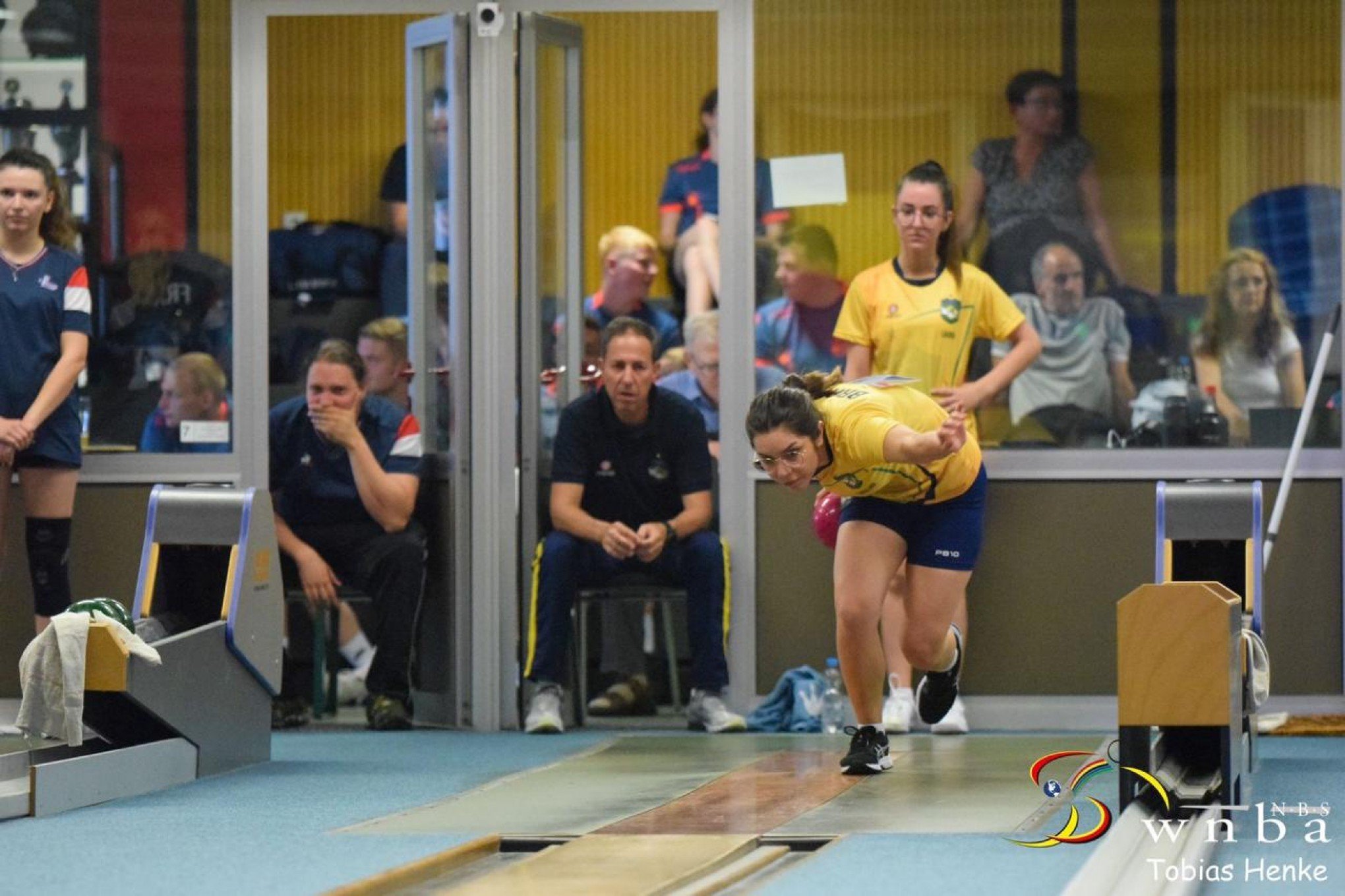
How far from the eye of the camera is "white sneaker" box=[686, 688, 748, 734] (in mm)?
7273

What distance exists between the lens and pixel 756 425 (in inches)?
217

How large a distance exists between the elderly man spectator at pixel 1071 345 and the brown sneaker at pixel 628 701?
158cm

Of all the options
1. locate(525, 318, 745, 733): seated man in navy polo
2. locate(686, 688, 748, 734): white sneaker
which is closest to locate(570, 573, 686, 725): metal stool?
locate(525, 318, 745, 733): seated man in navy polo

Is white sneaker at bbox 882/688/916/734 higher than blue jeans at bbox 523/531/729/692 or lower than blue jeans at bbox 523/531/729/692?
lower

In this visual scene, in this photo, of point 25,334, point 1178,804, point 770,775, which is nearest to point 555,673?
point 770,775

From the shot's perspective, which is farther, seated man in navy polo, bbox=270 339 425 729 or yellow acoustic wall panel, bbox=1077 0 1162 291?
yellow acoustic wall panel, bbox=1077 0 1162 291

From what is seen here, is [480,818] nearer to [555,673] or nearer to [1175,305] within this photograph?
[555,673]

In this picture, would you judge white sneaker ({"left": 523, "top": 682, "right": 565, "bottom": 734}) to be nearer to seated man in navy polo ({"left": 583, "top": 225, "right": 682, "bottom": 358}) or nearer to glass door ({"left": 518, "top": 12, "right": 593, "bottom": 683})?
glass door ({"left": 518, "top": 12, "right": 593, "bottom": 683})

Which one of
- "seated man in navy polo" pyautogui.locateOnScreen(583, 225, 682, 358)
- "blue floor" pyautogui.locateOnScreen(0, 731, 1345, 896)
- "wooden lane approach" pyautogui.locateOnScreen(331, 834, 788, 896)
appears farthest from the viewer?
"seated man in navy polo" pyautogui.locateOnScreen(583, 225, 682, 358)

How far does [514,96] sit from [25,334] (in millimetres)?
1822

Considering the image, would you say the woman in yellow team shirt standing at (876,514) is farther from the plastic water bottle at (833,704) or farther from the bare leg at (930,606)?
the plastic water bottle at (833,704)

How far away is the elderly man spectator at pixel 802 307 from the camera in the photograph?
303 inches

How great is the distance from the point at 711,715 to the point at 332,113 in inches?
98.1

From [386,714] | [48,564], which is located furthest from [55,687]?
[386,714]
